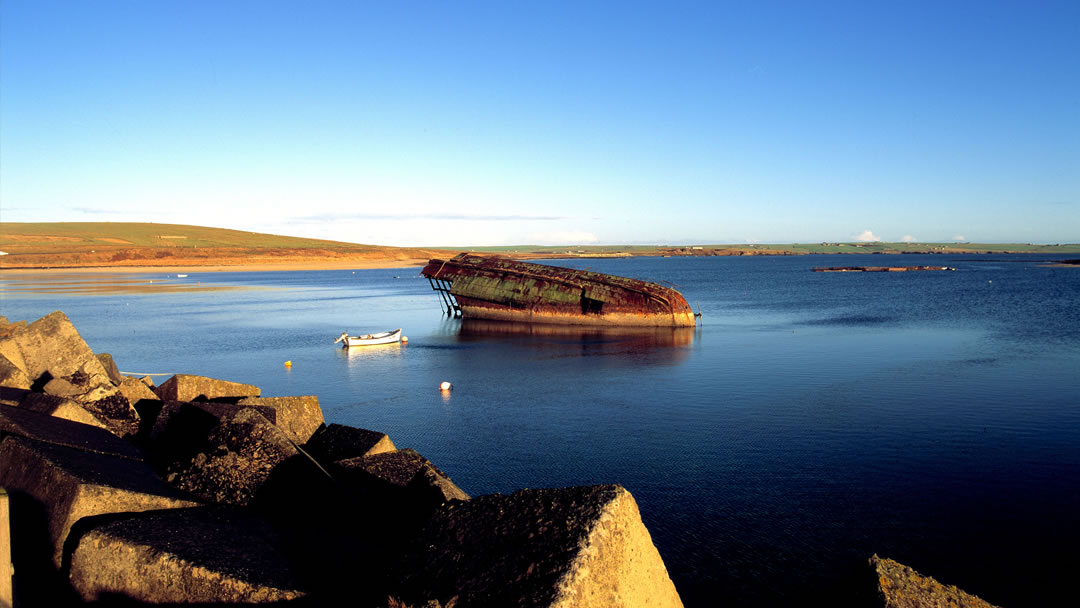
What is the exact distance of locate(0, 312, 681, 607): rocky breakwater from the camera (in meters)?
5.18

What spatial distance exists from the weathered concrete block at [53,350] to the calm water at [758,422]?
310 inches

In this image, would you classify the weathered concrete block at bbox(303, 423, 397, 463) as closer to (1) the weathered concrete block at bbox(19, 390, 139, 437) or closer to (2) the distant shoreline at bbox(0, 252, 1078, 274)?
(1) the weathered concrete block at bbox(19, 390, 139, 437)

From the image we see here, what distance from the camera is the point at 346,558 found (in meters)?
7.04

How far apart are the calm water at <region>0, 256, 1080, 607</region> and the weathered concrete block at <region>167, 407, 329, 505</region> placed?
6251mm

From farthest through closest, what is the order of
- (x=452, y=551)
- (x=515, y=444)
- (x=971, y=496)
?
(x=515, y=444) < (x=971, y=496) < (x=452, y=551)

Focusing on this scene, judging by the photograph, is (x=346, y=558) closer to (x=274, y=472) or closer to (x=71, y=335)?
(x=274, y=472)

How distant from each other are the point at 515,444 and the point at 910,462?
9.77m

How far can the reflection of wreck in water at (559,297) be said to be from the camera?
45.0 m

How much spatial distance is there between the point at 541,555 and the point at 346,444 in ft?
22.3

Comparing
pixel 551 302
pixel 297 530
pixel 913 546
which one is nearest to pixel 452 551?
pixel 297 530

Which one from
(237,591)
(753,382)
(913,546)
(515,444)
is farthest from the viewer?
(753,382)

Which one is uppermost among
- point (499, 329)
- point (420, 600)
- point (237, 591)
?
point (420, 600)

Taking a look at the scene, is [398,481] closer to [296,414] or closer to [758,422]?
[296,414]

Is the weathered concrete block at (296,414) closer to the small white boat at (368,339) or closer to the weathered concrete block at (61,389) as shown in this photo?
the weathered concrete block at (61,389)
